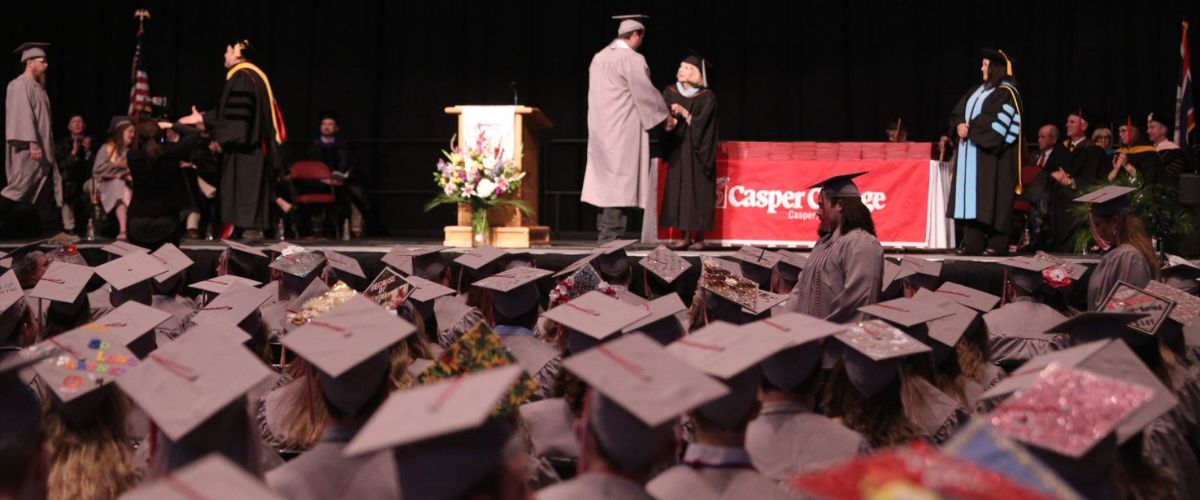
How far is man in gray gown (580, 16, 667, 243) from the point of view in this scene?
7.96 m

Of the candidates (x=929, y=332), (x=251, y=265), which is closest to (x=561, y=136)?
(x=251, y=265)

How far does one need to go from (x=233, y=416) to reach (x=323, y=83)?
37.0 ft

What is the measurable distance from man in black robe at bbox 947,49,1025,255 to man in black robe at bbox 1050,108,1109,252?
6.85 ft

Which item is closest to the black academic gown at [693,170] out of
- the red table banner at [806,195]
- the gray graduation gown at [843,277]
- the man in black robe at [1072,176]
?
the red table banner at [806,195]

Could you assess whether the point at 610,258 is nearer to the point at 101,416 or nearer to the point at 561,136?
the point at 101,416

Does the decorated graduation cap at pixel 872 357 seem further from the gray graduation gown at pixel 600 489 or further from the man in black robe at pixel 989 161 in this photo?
the man in black robe at pixel 989 161

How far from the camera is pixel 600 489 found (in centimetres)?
186

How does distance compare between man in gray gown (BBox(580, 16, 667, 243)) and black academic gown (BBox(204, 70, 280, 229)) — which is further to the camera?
black academic gown (BBox(204, 70, 280, 229))

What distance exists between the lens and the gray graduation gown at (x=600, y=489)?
1.85 metres

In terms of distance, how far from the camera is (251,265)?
253 inches

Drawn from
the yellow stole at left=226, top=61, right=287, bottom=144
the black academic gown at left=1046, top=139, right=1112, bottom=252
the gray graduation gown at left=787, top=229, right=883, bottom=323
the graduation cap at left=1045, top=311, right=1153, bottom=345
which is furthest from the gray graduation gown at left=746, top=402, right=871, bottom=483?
the black academic gown at left=1046, top=139, right=1112, bottom=252

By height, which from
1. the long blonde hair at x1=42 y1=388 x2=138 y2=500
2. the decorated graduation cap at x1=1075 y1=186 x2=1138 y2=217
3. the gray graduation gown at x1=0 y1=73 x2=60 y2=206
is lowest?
the long blonde hair at x1=42 y1=388 x2=138 y2=500

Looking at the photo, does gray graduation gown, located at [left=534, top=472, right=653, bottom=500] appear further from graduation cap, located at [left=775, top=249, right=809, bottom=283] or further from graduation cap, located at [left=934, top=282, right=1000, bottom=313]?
graduation cap, located at [left=775, top=249, right=809, bottom=283]

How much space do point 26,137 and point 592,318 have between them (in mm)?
6937
